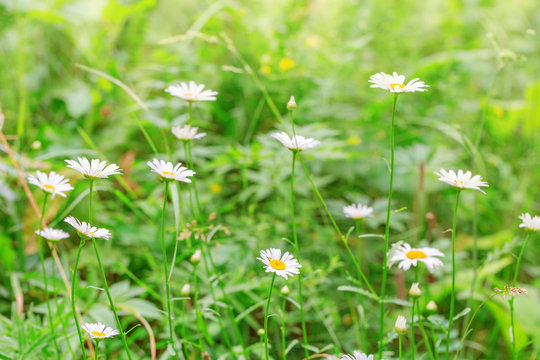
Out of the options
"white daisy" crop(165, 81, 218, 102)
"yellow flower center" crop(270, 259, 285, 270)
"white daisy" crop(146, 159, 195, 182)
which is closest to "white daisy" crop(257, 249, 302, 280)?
"yellow flower center" crop(270, 259, 285, 270)

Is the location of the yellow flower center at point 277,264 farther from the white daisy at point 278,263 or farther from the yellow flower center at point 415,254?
the yellow flower center at point 415,254

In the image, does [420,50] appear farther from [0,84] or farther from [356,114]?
[0,84]

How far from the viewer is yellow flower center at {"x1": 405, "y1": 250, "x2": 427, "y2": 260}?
611 millimetres

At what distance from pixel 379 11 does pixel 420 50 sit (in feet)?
1.40

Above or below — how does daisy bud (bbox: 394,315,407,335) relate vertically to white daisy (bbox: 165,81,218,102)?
below

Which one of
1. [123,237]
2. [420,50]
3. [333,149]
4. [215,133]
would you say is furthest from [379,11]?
[123,237]

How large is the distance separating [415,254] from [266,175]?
→ 1.96ft

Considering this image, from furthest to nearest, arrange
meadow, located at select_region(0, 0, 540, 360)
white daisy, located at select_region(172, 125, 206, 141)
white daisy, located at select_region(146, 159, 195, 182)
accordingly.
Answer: meadow, located at select_region(0, 0, 540, 360), white daisy, located at select_region(172, 125, 206, 141), white daisy, located at select_region(146, 159, 195, 182)

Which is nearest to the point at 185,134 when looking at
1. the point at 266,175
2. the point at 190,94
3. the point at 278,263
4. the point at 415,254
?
the point at 190,94

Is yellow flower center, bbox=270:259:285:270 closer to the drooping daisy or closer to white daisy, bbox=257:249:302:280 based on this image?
white daisy, bbox=257:249:302:280

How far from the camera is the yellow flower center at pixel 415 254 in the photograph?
61 cm

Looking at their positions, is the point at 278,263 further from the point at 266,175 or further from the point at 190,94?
the point at 266,175

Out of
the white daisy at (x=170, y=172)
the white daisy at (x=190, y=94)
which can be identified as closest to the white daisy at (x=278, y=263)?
the white daisy at (x=170, y=172)


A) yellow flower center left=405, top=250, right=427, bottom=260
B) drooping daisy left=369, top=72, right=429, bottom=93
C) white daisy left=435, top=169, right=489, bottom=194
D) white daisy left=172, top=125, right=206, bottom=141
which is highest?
drooping daisy left=369, top=72, right=429, bottom=93
